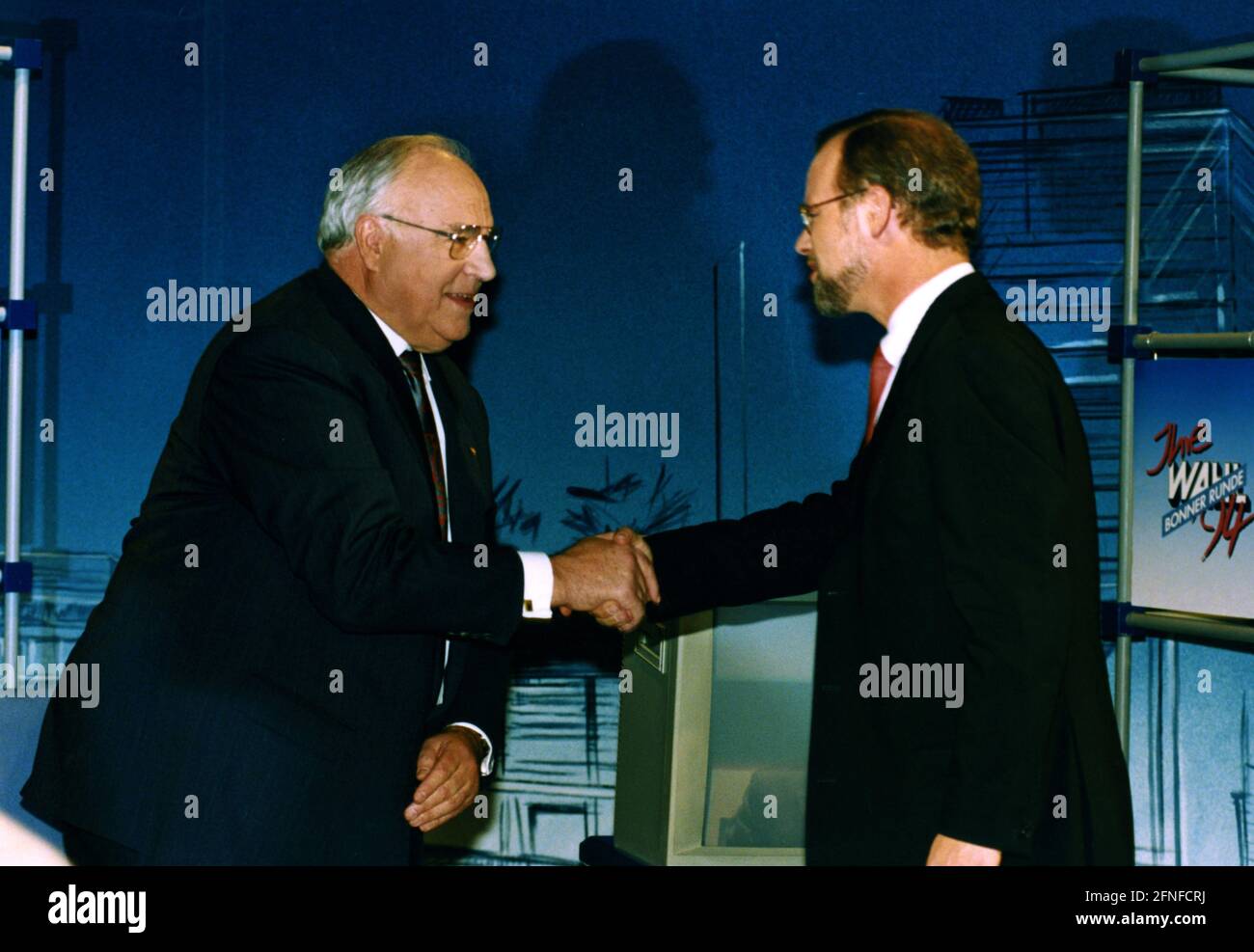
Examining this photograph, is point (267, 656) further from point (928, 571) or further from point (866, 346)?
point (866, 346)

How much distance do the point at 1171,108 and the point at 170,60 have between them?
2684 mm

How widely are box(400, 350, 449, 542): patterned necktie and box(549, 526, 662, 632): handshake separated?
0.75 ft

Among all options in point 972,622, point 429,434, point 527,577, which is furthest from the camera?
point 429,434

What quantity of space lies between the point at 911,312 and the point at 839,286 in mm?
185

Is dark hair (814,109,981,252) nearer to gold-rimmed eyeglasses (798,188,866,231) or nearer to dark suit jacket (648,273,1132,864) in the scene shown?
gold-rimmed eyeglasses (798,188,866,231)

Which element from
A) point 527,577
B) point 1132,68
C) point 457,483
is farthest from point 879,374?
point 1132,68

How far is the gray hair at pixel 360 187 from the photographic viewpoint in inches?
102

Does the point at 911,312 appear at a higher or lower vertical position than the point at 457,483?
higher

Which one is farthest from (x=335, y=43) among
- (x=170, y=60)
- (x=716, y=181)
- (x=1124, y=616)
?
(x=1124, y=616)

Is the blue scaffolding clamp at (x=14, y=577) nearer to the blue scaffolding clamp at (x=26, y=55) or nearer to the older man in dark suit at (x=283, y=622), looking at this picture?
the older man in dark suit at (x=283, y=622)

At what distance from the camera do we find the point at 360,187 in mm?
2611

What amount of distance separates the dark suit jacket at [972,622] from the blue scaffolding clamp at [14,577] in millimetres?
1894

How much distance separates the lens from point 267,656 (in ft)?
7.29

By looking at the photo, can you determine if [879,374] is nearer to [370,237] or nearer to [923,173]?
[923,173]
